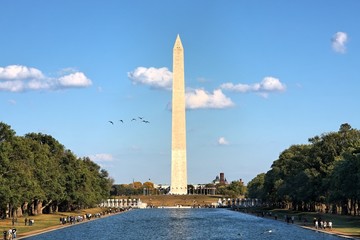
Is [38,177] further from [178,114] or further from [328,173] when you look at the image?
[178,114]

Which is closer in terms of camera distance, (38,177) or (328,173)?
(38,177)

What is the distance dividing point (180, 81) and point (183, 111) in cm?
742

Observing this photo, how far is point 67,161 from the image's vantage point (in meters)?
120

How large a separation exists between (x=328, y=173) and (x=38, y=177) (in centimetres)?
4422

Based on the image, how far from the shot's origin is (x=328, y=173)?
102m

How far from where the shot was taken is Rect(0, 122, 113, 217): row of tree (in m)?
78.4

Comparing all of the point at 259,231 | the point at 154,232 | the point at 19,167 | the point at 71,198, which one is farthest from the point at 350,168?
the point at 71,198

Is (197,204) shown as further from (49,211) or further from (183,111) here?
(49,211)

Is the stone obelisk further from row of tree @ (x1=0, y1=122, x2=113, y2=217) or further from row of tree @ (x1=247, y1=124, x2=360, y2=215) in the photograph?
row of tree @ (x1=247, y1=124, x2=360, y2=215)

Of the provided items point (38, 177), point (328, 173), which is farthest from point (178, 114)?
point (38, 177)

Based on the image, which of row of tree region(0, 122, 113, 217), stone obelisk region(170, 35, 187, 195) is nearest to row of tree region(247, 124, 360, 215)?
stone obelisk region(170, 35, 187, 195)

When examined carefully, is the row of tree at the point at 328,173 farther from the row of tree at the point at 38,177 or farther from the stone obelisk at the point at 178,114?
the row of tree at the point at 38,177

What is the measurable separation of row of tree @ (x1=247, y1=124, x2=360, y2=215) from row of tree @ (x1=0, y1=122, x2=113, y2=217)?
37.8 meters

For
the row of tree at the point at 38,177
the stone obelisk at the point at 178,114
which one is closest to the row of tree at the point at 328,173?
the stone obelisk at the point at 178,114
